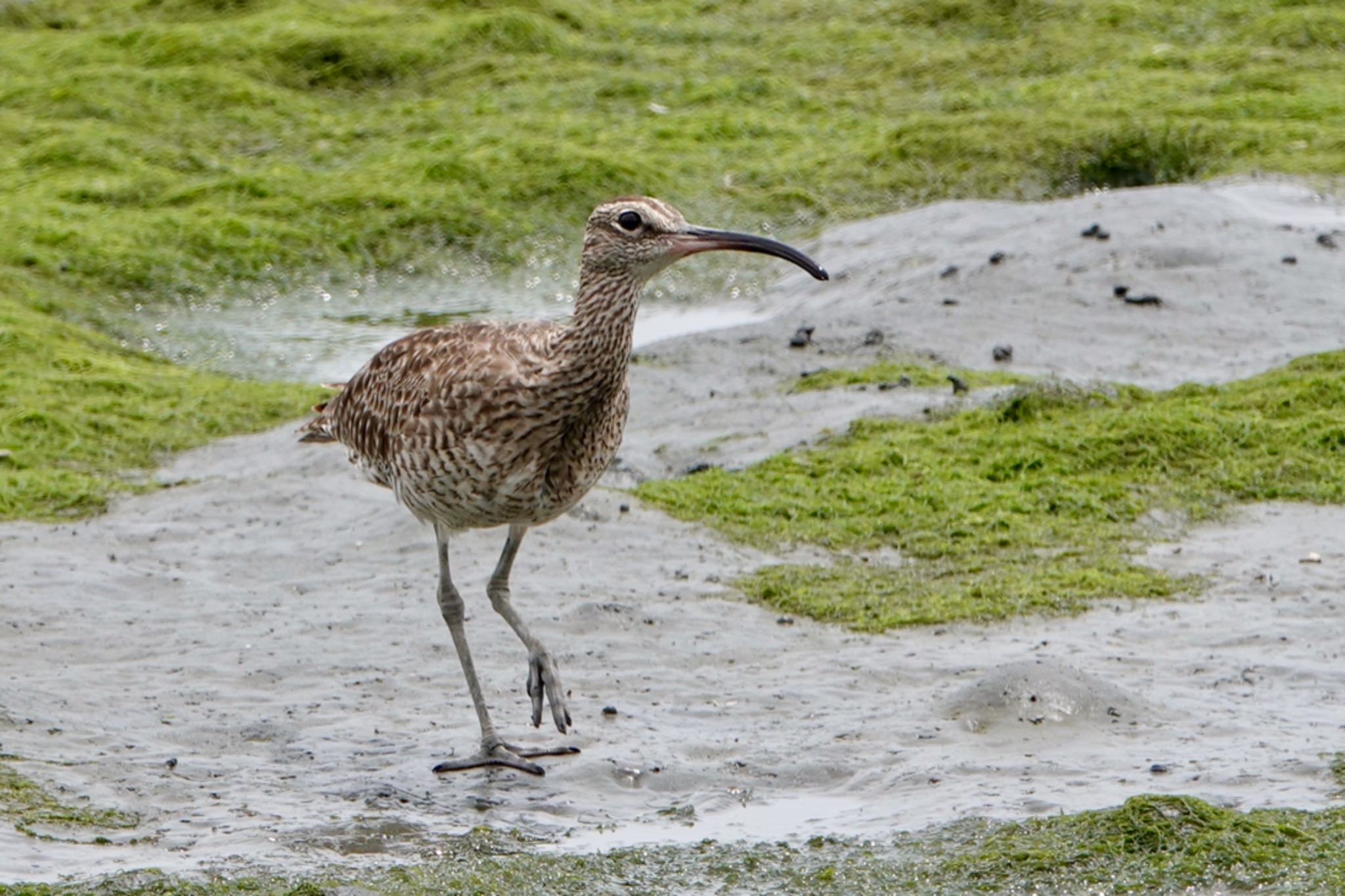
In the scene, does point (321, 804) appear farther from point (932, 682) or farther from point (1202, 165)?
point (1202, 165)

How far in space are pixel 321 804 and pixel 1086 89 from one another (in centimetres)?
1264

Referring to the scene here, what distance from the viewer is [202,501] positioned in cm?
1023

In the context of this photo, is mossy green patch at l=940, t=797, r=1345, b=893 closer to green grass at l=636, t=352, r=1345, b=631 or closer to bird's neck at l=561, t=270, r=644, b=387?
bird's neck at l=561, t=270, r=644, b=387

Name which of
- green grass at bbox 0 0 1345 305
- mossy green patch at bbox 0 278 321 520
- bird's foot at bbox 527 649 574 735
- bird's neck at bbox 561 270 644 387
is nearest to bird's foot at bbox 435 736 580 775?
bird's foot at bbox 527 649 574 735

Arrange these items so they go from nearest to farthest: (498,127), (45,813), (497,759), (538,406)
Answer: (45,813) < (538,406) < (497,759) < (498,127)

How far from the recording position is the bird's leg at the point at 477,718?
7246mm

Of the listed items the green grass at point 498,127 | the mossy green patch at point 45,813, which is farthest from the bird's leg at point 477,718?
the green grass at point 498,127

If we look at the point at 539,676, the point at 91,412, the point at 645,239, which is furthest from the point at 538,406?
the point at 91,412

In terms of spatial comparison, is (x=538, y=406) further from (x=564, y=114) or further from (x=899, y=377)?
(x=564, y=114)

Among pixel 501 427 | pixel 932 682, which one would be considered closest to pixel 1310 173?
pixel 932 682

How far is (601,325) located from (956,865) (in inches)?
86.2

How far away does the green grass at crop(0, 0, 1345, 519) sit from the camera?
14.2 m

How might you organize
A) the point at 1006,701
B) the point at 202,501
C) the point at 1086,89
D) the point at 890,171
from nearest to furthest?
the point at 1006,701
the point at 202,501
the point at 890,171
the point at 1086,89

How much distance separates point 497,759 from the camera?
285 inches
